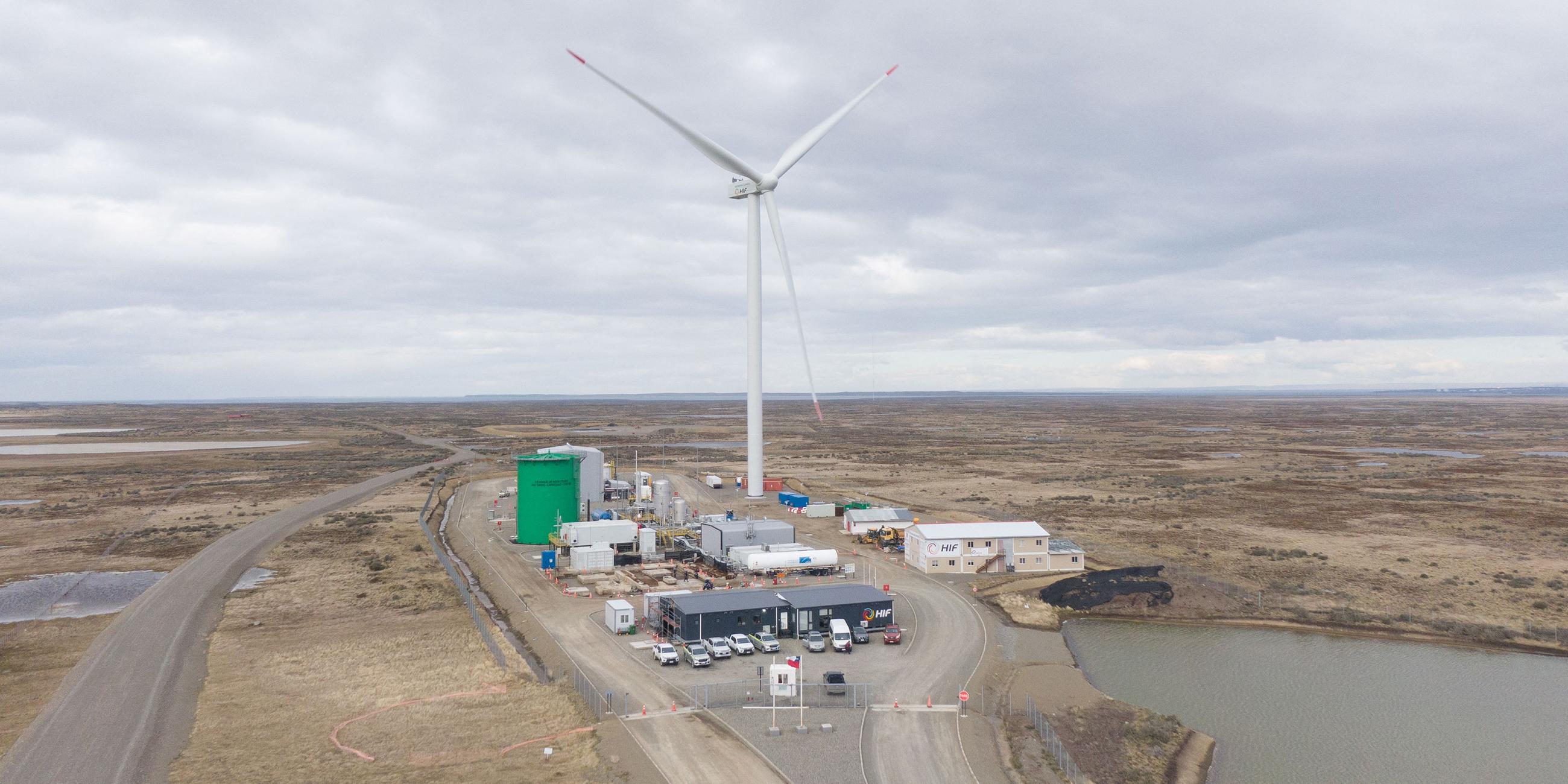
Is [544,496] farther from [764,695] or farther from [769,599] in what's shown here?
[764,695]

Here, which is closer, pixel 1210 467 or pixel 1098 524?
pixel 1098 524

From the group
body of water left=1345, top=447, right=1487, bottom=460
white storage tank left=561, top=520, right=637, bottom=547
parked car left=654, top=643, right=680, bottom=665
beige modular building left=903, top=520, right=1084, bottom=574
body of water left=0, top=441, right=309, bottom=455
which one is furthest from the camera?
body of water left=0, top=441, right=309, bottom=455

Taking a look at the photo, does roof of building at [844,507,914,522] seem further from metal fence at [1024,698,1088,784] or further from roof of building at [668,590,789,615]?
metal fence at [1024,698,1088,784]

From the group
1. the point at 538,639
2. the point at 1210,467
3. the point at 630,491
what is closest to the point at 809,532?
the point at 630,491

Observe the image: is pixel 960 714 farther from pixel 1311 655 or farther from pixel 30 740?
pixel 30 740

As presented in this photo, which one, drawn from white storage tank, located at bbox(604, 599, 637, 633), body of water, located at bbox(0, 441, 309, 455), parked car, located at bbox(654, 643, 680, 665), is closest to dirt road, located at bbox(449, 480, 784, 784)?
white storage tank, located at bbox(604, 599, 637, 633)
